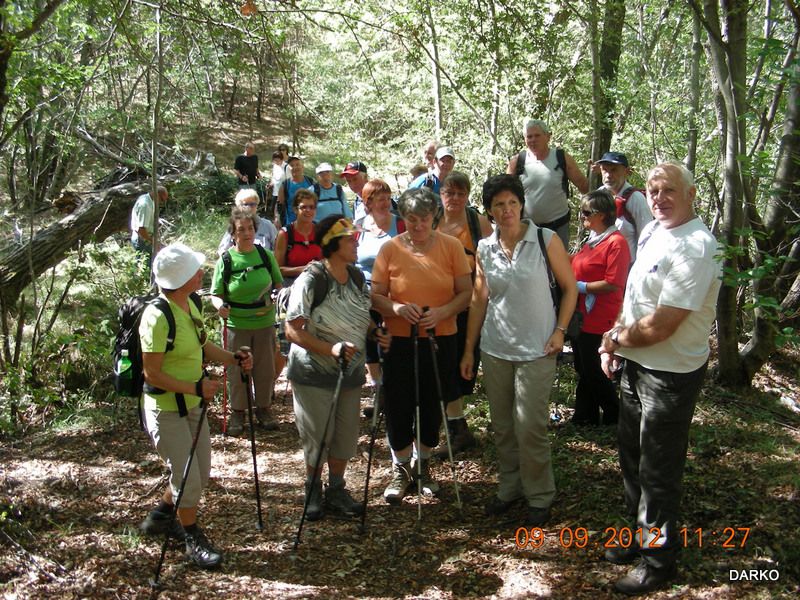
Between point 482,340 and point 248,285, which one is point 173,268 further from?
point 248,285

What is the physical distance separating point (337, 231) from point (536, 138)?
8.70 ft

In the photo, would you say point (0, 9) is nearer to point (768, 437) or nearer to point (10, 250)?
point (10, 250)

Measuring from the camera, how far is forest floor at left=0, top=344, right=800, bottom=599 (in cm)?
362

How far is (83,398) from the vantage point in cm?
677

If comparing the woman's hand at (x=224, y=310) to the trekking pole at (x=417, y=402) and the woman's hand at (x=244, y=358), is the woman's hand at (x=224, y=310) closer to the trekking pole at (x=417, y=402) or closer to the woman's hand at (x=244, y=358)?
the woman's hand at (x=244, y=358)

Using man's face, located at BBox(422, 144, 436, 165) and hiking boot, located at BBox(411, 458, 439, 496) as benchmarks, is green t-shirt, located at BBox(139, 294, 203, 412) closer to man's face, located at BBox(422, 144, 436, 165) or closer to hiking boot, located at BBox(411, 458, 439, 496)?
hiking boot, located at BBox(411, 458, 439, 496)

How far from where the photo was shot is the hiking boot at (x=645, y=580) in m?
3.32

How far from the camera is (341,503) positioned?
14.7 feet

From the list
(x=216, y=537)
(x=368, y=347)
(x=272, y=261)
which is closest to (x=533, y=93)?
(x=272, y=261)

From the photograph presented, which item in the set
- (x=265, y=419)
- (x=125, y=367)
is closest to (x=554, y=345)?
(x=125, y=367)

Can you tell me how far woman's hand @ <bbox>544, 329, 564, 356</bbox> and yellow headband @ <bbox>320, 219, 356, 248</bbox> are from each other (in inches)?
53.6

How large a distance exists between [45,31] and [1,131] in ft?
17.8

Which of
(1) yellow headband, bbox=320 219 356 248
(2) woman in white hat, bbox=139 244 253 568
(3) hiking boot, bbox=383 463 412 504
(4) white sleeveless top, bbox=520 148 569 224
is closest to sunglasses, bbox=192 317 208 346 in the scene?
(2) woman in white hat, bbox=139 244 253 568

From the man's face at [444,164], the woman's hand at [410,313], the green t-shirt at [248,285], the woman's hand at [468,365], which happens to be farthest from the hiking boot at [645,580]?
the man's face at [444,164]
